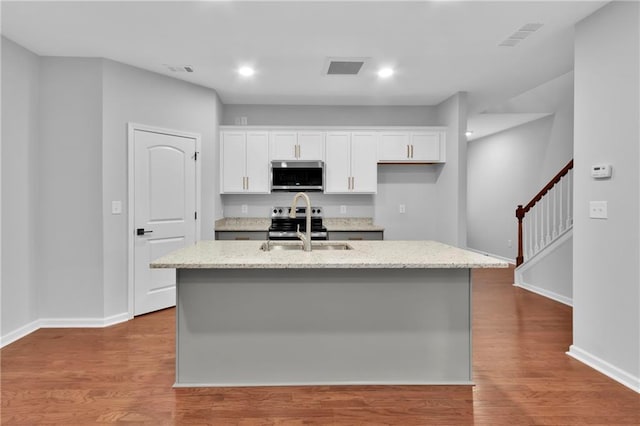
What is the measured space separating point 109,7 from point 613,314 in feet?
14.2

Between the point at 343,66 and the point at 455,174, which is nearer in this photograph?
the point at 343,66

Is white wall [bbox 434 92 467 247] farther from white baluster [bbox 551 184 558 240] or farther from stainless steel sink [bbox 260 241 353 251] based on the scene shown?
stainless steel sink [bbox 260 241 353 251]

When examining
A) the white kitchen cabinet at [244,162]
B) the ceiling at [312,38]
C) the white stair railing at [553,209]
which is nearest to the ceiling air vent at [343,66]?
the ceiling at [312,38]

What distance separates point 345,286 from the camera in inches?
102

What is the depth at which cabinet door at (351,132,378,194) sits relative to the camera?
5.43 metres

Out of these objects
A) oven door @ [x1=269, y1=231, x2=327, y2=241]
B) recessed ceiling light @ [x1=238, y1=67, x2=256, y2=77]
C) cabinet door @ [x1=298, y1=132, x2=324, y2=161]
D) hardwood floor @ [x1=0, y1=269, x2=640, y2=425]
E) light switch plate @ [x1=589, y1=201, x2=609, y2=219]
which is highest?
recessed ceiling light @ [x1=238, y1=67, x2=256, y2=77]

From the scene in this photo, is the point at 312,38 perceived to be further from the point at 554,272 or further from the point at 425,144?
the point at 554,272

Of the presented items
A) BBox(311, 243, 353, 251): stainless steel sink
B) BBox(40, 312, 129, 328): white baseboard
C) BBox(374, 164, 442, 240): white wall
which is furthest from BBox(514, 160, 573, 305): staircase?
BBox(40, 312, 129, 328): white baseboard

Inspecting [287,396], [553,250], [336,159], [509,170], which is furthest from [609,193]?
[509,170]

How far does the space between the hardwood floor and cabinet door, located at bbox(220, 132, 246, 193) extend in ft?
8.05

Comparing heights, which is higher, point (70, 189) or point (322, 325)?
point (70, 189)

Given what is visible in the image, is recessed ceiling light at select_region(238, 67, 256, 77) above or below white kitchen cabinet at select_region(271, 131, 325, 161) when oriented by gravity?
above

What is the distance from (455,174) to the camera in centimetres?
517

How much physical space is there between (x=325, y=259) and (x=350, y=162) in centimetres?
324
